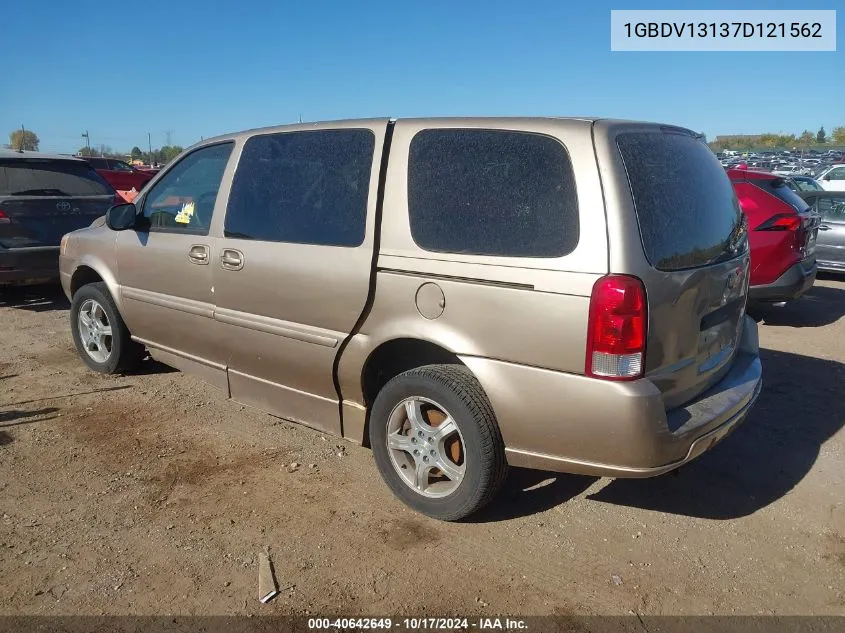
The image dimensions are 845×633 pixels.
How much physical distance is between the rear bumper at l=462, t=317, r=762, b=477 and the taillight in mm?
65

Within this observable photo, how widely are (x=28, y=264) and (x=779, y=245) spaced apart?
7.82m

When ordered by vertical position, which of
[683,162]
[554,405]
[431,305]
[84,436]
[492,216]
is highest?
[683,162]

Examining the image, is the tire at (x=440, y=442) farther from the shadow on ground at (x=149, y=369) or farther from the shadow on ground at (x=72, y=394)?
the shadow on ground at (x=149, y=369)

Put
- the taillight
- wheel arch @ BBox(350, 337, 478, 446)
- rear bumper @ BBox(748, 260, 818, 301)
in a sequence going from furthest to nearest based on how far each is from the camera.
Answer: rear bumper @ BBox(748, 260, 818, 301), wheel arch @ BBox(350, 337, 478, 446), the taillight

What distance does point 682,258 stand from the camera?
2957 millimetres

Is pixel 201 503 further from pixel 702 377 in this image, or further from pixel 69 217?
pixel 69 217

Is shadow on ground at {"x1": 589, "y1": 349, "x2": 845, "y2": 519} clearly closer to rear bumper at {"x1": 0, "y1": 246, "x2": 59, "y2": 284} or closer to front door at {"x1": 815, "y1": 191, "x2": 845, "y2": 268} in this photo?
front door at {"x1": 815, "y1": 191, "x2": 845, "y2": 268}

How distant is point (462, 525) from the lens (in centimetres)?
333

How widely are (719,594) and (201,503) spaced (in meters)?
2.43

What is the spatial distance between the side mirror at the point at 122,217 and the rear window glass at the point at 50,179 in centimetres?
348

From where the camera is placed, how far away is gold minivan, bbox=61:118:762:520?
277cm

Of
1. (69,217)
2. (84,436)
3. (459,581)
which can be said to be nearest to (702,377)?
(459,581)

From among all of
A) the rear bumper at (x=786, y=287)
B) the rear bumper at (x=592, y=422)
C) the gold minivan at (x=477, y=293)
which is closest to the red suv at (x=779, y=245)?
the rear bumper at (x=786, y=287)

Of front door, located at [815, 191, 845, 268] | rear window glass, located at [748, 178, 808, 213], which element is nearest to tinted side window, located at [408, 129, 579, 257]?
rear window glass, located at [748, 178, 808, 213]
